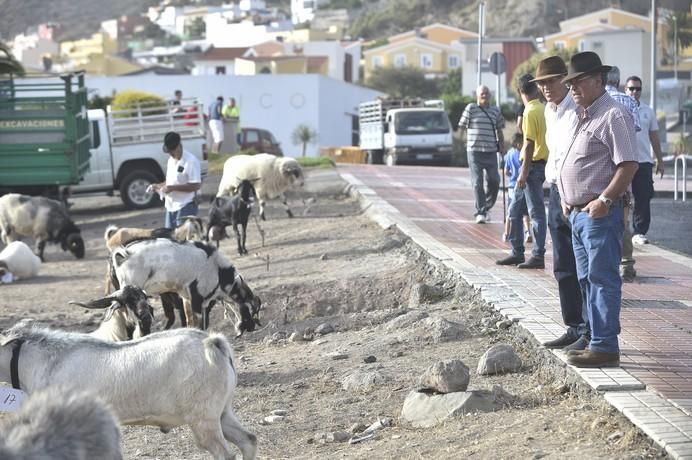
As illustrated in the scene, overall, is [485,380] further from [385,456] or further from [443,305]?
[443,305]

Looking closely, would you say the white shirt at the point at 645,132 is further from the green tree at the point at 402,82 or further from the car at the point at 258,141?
the green tree at the point at 402,82

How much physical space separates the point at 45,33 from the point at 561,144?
130m

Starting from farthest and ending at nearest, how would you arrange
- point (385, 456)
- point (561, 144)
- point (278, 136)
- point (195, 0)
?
1. point (195, 0)
2. point (278, 136)
3. point (561, 144)
4. point (385, 456)

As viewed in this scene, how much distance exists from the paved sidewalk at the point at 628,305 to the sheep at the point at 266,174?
1526mm

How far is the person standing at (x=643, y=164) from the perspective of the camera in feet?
44.3

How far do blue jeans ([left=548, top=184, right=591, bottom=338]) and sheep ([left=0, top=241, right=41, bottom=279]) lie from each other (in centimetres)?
1124

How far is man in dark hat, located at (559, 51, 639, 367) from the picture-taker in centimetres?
723

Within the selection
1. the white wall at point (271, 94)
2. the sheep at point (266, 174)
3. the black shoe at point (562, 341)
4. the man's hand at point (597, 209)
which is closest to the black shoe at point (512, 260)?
the black shoe at point (562, 341)

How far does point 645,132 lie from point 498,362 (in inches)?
256

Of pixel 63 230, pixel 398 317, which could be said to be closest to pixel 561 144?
pixel 398 317

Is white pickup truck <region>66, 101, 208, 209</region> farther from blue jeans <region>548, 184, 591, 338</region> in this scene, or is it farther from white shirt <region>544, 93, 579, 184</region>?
blue jeans <region>548, 184, 591, 338</region>

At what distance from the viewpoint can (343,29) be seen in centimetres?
15112

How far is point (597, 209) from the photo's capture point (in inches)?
284

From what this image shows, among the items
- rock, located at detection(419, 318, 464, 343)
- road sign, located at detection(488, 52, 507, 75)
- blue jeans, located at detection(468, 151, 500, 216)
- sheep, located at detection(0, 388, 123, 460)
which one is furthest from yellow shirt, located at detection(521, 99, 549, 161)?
road sign, located at detection(488, 52, 507, 75)
